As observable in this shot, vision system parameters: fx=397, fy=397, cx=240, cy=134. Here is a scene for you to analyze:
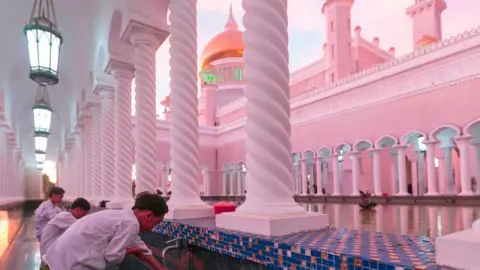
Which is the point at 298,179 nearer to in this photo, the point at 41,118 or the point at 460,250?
the point at 41,118

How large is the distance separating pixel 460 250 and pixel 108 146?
7.02m

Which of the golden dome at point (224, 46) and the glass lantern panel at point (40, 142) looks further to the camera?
the golden dome at point (224, 46)

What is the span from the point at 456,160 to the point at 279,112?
1679 cm

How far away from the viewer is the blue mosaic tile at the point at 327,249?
1701 millimetres

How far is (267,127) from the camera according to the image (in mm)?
2752

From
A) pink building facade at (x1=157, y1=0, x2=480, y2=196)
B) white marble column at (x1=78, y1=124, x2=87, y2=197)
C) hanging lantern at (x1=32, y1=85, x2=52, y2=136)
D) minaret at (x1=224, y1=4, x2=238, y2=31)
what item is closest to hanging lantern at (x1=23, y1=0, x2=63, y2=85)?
hanging lantern at (x1=32, y1=85, x2=52, y2=136)

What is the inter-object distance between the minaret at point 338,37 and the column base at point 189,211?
58.5 ft

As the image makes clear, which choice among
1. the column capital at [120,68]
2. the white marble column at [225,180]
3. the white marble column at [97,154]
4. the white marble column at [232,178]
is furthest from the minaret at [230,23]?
the column capital at [120,68]

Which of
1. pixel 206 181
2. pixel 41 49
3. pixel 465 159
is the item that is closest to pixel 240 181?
pixel 206 181

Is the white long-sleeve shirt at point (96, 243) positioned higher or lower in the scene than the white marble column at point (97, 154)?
lower

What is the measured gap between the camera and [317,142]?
1708 centimetres

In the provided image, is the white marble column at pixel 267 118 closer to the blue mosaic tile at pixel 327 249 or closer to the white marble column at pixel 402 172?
the blue mosaic tile at pixel 327 249

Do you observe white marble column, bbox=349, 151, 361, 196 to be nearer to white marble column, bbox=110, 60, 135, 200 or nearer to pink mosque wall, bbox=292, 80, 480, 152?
pink mosque wall, bbox=292, 80, 480, 152

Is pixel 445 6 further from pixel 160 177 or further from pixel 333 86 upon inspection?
pixel 160 177
